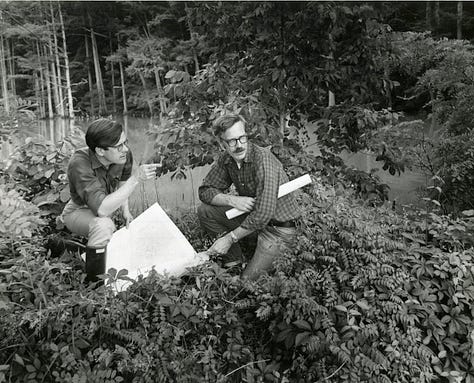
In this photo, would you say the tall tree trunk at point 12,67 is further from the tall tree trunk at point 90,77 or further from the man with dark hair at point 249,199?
the man with dark hair at point 249,199

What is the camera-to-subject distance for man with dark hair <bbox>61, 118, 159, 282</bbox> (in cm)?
251

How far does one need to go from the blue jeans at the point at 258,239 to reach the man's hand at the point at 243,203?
6.3 inches

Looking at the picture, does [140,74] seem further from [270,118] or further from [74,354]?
[74,354]

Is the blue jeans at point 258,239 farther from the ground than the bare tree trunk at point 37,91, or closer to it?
closer to it

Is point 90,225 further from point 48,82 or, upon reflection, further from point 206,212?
point 48,82

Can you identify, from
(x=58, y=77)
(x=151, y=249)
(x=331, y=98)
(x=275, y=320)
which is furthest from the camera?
(x=58, y=77)

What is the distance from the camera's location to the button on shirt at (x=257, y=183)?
252 centimetres

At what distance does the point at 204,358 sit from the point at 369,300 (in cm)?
78

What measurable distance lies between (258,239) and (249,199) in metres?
0.26

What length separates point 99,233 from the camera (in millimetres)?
2525

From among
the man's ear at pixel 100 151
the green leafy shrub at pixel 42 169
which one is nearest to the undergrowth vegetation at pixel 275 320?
the man's ear at pixel 100 151

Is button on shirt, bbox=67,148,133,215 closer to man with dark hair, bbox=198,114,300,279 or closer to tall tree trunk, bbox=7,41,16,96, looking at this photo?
man with dark hair, bbox=198,114,300,279

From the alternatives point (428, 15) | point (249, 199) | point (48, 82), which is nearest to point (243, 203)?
point (249, 199)

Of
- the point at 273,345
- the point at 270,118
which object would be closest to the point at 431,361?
the point at 273,345
